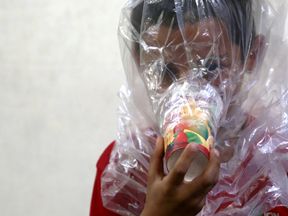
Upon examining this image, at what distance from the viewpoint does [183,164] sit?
0.54 meters

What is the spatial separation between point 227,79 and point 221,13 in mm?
108

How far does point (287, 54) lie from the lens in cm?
75

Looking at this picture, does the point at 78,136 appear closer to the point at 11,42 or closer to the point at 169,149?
the point at 11,42

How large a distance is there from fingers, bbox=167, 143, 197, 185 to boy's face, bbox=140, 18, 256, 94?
0.18 meters

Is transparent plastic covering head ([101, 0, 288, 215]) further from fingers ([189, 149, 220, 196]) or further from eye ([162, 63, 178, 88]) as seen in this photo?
fingers ([189, 149, 220, 196])

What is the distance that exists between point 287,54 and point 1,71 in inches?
31.7

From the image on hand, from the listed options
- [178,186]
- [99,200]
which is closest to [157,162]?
[178,186]

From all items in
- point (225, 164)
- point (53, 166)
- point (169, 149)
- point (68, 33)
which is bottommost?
point (53, 166)

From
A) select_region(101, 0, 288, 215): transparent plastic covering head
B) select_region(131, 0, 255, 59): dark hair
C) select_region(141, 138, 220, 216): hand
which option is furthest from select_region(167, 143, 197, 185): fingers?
select_region(131, 0, 255, 59): dark hair

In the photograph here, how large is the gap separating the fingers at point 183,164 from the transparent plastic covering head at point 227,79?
0.12 metres

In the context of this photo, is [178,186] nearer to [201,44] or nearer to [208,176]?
[208,176]

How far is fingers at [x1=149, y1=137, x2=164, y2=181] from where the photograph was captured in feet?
1.96

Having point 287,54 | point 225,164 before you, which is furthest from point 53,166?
point 287,54

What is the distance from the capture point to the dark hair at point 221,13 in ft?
2.27
